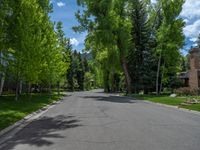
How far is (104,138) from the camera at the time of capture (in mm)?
10672

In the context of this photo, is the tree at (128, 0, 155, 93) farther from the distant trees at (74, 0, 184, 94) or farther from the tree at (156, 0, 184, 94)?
the tree at (156, 0, 184, 94)

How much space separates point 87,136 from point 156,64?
40385mm

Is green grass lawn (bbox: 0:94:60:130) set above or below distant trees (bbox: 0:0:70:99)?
below

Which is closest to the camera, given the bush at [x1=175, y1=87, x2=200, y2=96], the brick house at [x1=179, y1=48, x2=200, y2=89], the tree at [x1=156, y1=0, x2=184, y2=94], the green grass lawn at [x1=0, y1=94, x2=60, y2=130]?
the green grass lawn at [x1=0, y1=94, x2=60, y2=130]

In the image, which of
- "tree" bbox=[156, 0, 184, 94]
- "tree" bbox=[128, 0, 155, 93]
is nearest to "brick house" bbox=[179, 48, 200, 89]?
"tree" bbox=[156, 0, 184, 94]

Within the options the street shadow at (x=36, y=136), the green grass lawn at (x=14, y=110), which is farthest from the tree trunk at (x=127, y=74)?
the street shadow at (x=36, y=136)

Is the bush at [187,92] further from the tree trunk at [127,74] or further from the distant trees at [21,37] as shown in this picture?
the distant trees at [21,37]

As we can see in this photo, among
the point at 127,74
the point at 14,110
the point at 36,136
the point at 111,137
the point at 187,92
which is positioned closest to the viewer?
the point at 111,137

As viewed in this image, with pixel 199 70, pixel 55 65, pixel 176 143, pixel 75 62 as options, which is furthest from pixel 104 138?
pixel 75 62

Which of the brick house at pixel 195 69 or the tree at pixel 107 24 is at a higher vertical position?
the tree at pixel 107 24

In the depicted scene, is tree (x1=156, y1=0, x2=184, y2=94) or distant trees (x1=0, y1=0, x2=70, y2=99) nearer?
distant trees (x1=0, y1=0, x2=70, y2=99)

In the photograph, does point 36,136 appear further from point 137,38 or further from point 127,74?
point 137,38

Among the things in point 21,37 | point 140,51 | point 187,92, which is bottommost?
point 187,92

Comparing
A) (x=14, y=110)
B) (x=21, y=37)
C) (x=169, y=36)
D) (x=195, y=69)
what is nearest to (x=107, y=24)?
(x=169, y=36)
